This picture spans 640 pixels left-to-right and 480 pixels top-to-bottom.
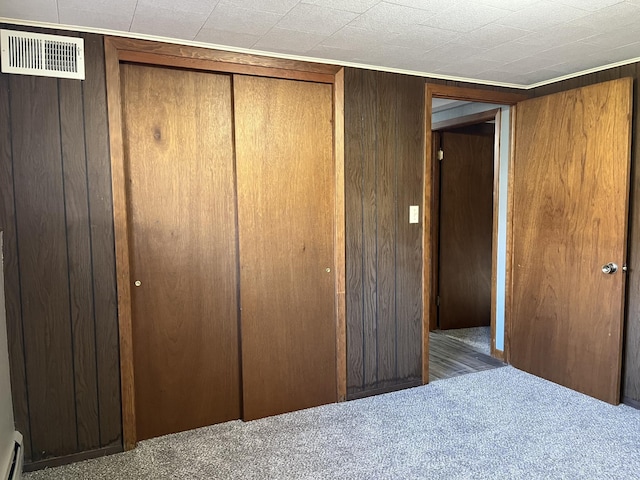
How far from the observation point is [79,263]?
2.29 m

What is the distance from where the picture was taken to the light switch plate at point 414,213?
10.2ft

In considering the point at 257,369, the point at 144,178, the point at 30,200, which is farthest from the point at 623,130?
the point at 30,200

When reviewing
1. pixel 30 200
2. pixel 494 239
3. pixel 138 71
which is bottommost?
pixel 494 239

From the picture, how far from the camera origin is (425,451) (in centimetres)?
238

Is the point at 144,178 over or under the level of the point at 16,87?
under

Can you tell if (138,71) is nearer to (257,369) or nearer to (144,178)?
(144,178)

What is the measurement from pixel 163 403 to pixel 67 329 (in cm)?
67

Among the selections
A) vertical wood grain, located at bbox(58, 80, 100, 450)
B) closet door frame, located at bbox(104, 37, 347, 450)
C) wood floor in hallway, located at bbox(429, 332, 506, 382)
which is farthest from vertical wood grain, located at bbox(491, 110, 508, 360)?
vertical wood grain, located at bbox(58, 80, 100, 450)

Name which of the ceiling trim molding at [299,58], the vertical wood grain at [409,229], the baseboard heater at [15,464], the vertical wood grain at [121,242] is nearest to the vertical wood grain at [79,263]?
the vertical wood grain at [121,242]

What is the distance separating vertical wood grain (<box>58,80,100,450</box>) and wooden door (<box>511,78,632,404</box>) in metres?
2.92

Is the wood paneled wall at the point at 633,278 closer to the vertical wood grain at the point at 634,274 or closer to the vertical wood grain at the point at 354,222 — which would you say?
the vertical wood grain at the point at 634,274

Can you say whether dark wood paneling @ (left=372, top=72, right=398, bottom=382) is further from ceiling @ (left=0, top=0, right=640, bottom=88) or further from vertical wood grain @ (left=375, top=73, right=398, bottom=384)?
ceiling @ (left=0, top=0, right=640, bottom=88)

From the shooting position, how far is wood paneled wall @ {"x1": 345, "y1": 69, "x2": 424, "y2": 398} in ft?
9.54

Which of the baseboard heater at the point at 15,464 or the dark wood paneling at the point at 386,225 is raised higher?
the dark wood paneling at the point at 386,225
